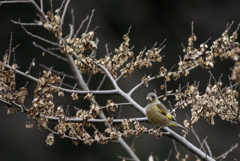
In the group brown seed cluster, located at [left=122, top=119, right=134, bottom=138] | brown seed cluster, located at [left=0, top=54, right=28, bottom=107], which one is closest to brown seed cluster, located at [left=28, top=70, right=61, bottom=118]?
brown seed cluster, located at [left=0, top=54, right=28, bottom=107]

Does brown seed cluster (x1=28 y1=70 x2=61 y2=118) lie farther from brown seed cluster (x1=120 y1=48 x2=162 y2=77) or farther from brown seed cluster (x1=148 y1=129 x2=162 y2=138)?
brown seed cluster (x1=148 y1=129 x2=162 y2=138)

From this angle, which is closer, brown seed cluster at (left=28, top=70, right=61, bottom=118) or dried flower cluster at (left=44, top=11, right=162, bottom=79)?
brown seed cluster at (left=28, top=70, right=61, bottom=118)

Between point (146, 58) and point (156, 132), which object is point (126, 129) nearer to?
point (156, 132)

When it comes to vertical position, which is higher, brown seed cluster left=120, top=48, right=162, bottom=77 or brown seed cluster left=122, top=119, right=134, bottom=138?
brown seed cluster left=120, top=48, right=162, bottom=77

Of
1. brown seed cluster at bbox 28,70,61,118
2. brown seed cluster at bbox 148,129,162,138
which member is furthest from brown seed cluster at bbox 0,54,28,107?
brown seed cluster at bbox 148,129,162,138

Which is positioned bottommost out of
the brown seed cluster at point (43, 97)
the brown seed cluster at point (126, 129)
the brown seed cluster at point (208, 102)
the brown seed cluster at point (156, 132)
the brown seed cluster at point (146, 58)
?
the brown seed cluster at point (156, 132)

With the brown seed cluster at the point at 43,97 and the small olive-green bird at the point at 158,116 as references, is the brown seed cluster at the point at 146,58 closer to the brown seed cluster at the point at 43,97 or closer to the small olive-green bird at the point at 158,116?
the small olive-green bird at the point at 158,116

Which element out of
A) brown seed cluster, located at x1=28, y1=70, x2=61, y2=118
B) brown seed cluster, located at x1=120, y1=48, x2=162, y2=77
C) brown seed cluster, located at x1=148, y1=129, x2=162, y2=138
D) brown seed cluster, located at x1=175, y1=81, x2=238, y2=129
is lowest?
brown seed cluster, located at x1=148, y1=129, x2=162, y2=138

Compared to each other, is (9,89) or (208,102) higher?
(9,89)

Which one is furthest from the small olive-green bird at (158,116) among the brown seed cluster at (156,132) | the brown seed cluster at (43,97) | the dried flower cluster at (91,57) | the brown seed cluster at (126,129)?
the brown seed cluster at (43,97)

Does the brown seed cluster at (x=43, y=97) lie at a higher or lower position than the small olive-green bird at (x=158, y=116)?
higher

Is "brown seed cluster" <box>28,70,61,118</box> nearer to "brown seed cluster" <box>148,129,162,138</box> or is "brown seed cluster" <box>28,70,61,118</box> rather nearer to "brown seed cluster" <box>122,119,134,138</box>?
"brown seed cluster" <box>122,119,134,138</box>

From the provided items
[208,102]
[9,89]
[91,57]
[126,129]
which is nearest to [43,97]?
[9,89]

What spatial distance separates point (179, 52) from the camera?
1092 centimetres
